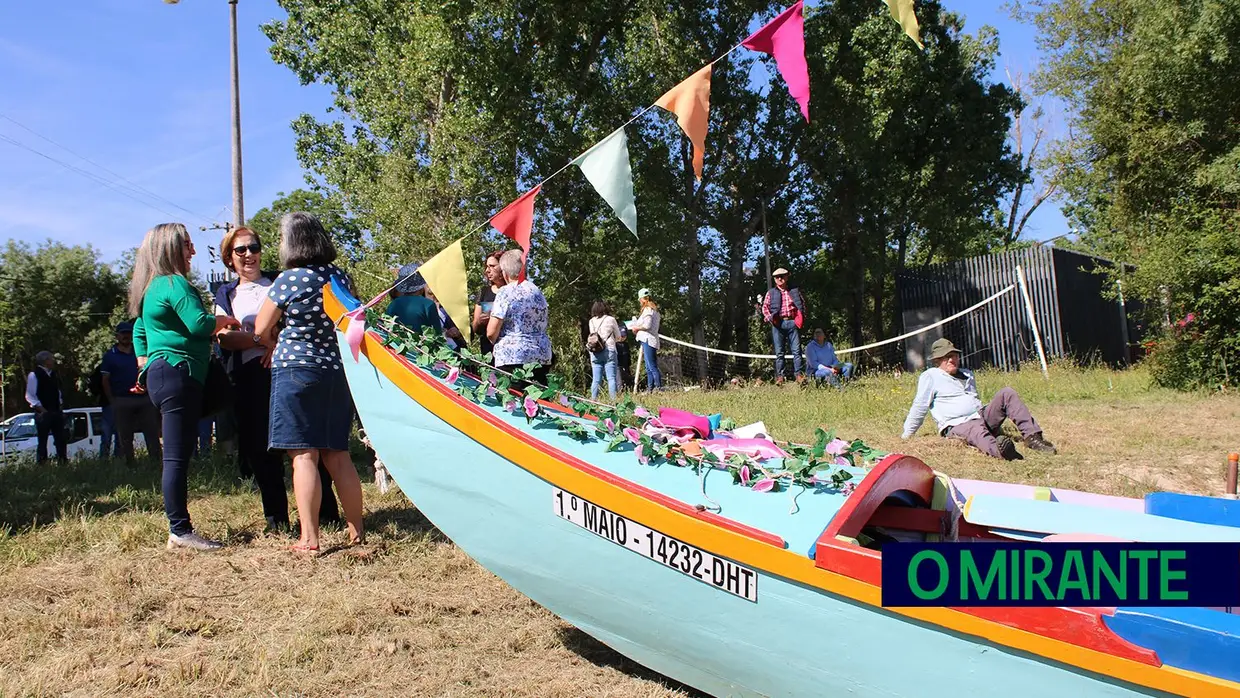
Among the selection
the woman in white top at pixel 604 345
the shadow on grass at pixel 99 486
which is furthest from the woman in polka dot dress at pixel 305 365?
the woman in white top at pixel 604 345

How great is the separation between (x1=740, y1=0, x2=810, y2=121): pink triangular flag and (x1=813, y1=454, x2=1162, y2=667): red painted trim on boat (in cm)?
249

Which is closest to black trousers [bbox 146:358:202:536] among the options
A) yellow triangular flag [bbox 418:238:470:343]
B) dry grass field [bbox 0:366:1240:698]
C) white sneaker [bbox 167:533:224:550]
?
white sneaker [bbox 167:533:224:550]

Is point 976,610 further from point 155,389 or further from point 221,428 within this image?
point 221,428

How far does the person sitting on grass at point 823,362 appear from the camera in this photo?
1159 centimetres

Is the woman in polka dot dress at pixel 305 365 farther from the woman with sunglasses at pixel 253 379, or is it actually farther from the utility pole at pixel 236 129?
the utility pole at pixel 236 129

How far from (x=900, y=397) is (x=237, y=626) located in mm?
8134

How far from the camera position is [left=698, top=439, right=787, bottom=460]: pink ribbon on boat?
10.2 ft

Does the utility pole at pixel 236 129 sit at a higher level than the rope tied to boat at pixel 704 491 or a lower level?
higher

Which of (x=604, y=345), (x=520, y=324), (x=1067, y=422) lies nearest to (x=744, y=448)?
(x=520, y=324)

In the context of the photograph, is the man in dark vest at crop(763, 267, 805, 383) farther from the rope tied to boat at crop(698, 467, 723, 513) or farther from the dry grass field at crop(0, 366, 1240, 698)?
the rope tied to boat at crop(698, 467, 723, 513)

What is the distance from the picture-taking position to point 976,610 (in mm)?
2078

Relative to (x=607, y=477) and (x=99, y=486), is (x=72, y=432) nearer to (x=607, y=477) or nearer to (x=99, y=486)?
(x=99, y=486)

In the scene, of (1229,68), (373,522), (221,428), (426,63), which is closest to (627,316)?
(426,63)

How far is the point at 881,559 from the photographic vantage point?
1.98 m
